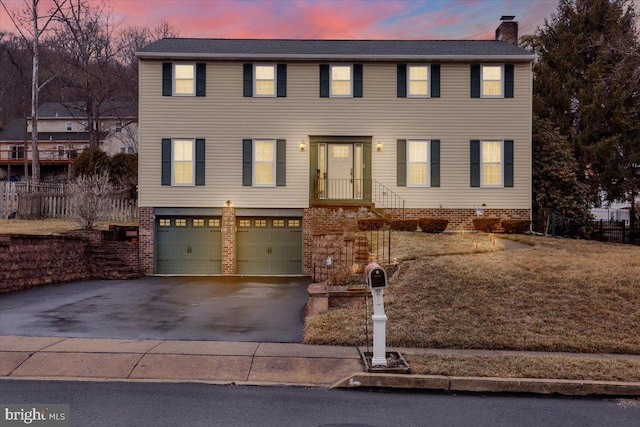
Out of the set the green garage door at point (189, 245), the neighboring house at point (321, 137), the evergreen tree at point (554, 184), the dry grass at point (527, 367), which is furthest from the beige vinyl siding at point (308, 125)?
the dry grass at point (527, 367)

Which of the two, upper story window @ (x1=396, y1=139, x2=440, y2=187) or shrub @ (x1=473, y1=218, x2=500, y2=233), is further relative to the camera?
upper story window @ (x1=396, y1=139, x2=440, y2=187)

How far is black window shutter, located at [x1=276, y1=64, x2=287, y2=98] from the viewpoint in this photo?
19562 millimetres

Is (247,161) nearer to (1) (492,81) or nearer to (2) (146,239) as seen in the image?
(2) (146,239)

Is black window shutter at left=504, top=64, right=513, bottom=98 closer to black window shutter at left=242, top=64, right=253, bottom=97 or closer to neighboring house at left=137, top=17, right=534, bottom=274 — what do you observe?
neighboring house at left=137, top=17, right=534, bottom=274

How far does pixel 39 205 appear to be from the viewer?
22.7 m

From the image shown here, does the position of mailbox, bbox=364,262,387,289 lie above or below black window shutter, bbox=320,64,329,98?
below

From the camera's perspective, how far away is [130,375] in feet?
22.1

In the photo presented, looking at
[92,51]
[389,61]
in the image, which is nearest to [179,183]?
[389,61]

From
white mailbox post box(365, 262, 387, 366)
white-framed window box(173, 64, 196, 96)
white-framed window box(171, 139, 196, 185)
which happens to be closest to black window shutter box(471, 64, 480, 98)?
white-framed window box(173, 64, 196, 96)

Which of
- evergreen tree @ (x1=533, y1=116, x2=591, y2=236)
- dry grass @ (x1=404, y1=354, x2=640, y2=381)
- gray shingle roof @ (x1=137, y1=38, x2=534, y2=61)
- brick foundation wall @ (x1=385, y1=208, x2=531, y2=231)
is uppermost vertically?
gray shingle roof @ (x1=137, y1=38, x2=534, y2=61)

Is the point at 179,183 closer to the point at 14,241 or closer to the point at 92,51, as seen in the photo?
the point at 14,241

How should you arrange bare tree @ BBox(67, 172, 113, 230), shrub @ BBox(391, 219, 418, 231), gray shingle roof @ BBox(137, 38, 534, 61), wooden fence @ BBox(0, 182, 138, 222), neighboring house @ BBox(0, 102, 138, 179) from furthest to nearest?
neighboring house @ BBox(0, 102, 138, 179) → wooden fence @ BBox(0, 182, 138, 222) → gray shingle roof @ BBox(137, 38, 534, 61) → shrub @ BBox(391, 219, 418, 231) → bare tree @ BBox(67, 172, 113, 230)

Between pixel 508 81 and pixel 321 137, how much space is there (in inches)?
308

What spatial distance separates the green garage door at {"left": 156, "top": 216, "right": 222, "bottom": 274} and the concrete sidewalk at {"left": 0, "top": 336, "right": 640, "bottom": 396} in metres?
11.5
